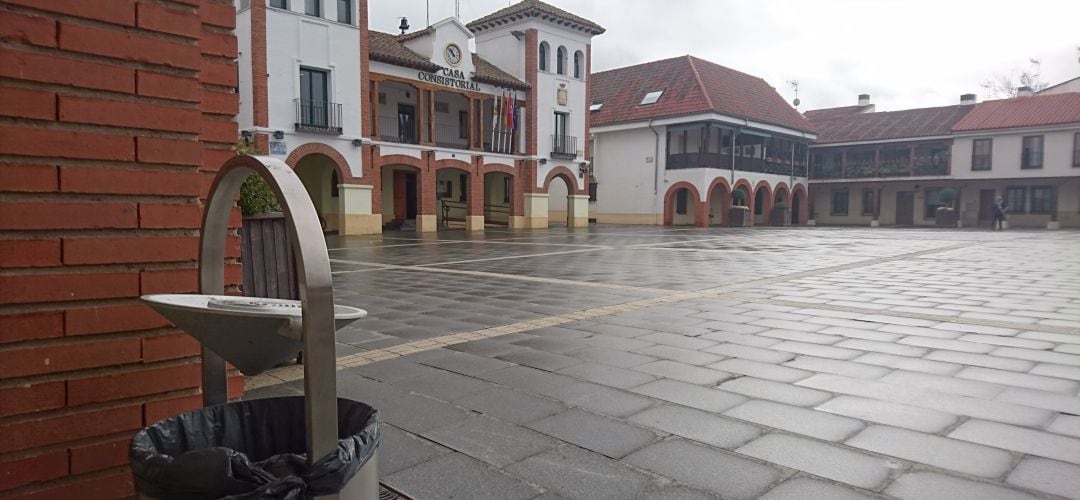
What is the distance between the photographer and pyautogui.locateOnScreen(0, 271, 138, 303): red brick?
156cm

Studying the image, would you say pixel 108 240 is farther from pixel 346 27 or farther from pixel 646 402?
pixel 346 27

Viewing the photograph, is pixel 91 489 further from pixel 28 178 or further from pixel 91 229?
pixel 28 178

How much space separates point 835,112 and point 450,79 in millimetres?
33180

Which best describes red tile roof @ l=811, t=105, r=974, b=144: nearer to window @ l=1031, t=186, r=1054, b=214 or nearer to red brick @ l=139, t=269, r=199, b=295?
window @ l=1031, t=186, r=1054, b=214

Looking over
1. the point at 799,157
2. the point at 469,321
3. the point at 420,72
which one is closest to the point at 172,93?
the point at 469,321

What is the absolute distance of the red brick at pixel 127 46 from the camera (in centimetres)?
163

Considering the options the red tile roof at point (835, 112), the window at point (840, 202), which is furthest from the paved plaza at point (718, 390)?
the red tile roof at point (835, 112)

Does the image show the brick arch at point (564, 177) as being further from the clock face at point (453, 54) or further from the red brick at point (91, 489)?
the red brick at point (91, 489)

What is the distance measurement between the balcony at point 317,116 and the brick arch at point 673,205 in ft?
58.6

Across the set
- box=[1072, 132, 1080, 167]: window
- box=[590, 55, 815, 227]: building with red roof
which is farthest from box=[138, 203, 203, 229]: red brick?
box=[1072, 132, 1080, 167]: window

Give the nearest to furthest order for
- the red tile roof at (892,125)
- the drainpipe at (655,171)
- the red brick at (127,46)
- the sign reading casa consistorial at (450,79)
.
A: the red brick at (127,46)
the sign reading casa consistorial at (450,79)
the drainpipe at (655,171)
the red tile roof at (892,125)

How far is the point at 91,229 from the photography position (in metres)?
1.68

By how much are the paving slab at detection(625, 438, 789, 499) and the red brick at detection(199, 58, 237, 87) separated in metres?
2.04

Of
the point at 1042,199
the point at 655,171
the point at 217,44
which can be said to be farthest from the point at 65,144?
the point at 1042,199
